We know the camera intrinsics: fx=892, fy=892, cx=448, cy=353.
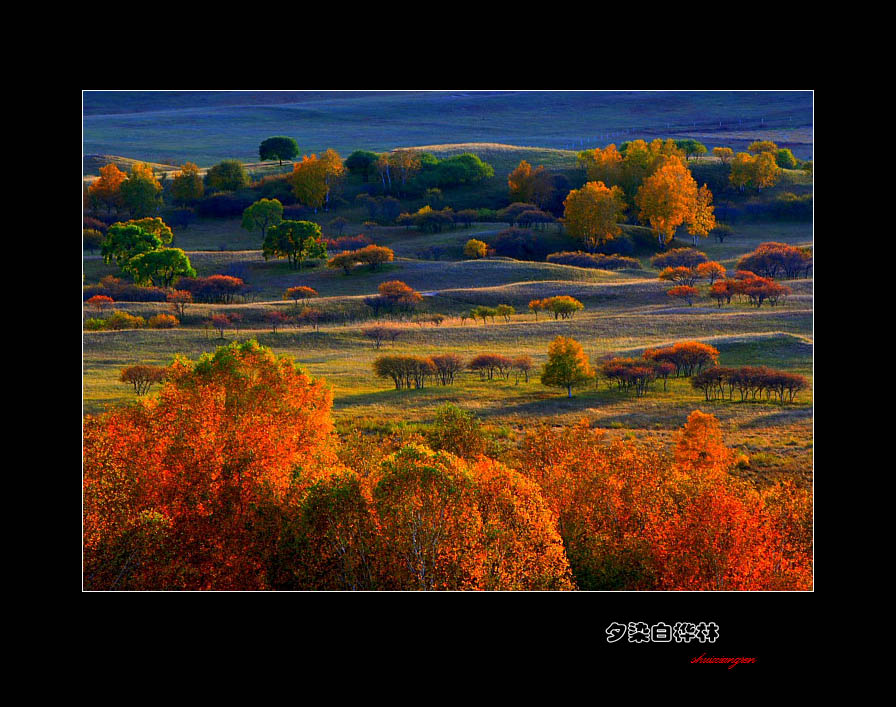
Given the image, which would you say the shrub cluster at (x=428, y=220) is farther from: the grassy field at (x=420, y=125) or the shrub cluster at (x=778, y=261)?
the shrub cluster at (x=778, y=261)

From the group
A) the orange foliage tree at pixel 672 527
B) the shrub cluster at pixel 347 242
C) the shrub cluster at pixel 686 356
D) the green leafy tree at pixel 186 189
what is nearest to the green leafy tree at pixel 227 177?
the green leafy tree at pixel 186 189

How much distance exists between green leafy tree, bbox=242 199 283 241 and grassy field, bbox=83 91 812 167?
10593 mm

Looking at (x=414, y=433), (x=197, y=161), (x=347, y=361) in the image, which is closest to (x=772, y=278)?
(x=347, y=361)

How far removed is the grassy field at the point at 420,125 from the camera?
90688 millimetres

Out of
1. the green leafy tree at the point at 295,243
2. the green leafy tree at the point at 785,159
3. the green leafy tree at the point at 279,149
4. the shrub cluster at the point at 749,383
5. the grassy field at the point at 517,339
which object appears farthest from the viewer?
the green leafy tree at the point at 279,149

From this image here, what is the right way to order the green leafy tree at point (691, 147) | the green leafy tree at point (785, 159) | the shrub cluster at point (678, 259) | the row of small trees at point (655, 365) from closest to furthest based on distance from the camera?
the row of small trees at point (655, 365) < the shrub cluster at point (678, 259) < the green leafy tree at point (785, 159) < the green leafy tree at point (691, 147)

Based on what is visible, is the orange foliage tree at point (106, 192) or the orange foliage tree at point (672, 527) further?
the orange foliage tree at point (106, 192)

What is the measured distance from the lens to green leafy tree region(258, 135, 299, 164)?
106375 millimetres

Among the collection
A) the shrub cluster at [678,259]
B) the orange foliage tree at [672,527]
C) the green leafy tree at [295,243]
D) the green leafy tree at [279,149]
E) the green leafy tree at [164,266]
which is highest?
the green leafy tree at [279,149]

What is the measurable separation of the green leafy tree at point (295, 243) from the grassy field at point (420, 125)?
1904 cm
